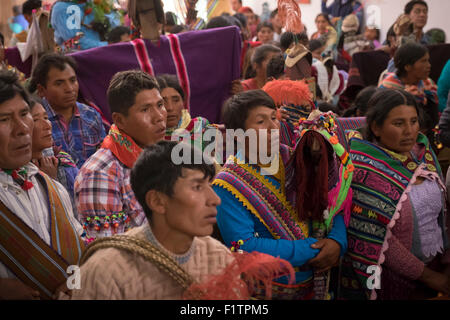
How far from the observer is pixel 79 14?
184 inches

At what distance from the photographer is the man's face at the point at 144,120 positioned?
2227 millimetres

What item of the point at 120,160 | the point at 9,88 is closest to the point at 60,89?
the point at 120,160

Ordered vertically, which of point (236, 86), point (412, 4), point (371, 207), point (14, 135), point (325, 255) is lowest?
point (325, 255)

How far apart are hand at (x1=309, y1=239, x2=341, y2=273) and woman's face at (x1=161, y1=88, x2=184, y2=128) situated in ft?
4.27

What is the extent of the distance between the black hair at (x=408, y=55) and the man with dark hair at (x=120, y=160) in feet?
8.87

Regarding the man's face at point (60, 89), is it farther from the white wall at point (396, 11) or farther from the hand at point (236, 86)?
the white wall at point (396, 11)

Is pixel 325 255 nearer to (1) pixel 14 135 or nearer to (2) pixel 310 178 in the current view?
(2) pixel 310 178

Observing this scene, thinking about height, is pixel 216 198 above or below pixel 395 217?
above

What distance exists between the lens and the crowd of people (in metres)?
1.57

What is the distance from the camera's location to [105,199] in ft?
6.57

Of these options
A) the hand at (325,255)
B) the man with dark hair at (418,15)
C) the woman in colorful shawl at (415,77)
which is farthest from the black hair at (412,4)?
the hand at (325,255)

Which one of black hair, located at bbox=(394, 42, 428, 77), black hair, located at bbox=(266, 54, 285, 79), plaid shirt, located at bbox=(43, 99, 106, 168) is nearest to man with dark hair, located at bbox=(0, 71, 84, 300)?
plaid shirt, located at bbox=(43, 99, 106, 168)

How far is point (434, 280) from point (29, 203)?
1897 millimetres
